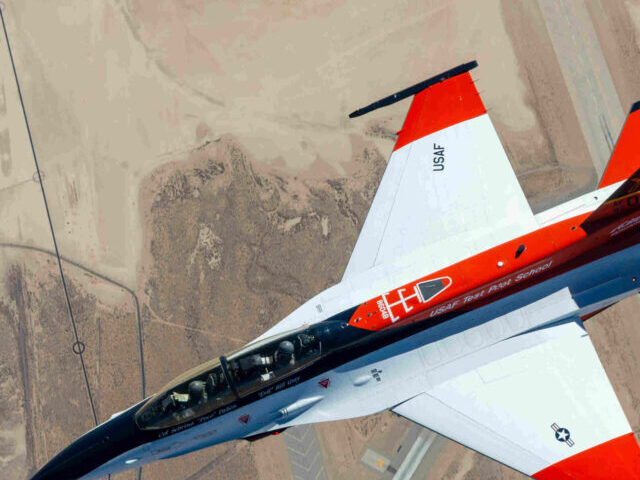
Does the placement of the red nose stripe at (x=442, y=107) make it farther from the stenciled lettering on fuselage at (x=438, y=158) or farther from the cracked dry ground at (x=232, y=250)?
the cracked dry ground at (x=232, y=250)

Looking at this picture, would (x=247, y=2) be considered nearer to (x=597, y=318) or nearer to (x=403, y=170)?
(x=403, y=170)

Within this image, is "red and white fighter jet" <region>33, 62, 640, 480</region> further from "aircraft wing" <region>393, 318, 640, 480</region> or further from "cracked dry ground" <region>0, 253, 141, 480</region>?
"cracked dry ground" <region>0, 253, 141, 480</region>

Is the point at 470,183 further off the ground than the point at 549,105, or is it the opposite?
the point at 549,105

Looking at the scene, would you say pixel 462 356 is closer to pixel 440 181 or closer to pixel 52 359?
pixel 440 181

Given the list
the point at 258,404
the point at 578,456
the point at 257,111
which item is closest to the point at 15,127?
the point at 257,111

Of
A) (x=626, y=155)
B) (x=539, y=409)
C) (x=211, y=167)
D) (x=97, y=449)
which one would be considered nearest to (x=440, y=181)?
(x=626, y=155)

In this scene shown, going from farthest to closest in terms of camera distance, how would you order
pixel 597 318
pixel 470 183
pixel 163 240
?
pixel 163 240
pixel 597 318
pixel 470 183

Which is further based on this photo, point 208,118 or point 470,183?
point 208,118
